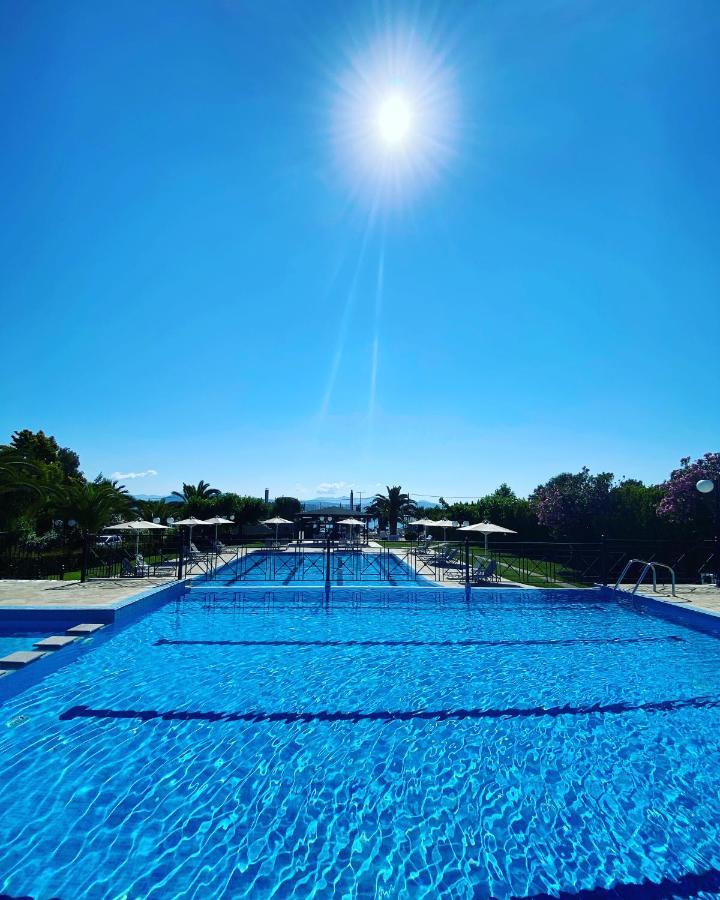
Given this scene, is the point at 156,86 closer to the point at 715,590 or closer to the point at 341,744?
the point at 341,744

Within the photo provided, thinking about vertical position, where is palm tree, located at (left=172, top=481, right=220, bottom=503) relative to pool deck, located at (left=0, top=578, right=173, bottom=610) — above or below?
above

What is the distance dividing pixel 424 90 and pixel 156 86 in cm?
526

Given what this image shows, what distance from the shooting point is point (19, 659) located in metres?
7.00

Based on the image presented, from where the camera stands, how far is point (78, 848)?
11.6 ft

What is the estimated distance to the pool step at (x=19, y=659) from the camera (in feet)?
22.6

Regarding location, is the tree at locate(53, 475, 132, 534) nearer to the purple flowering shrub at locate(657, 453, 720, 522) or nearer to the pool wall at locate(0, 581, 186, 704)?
the pool wall at locate(0, 581, 186, 704)

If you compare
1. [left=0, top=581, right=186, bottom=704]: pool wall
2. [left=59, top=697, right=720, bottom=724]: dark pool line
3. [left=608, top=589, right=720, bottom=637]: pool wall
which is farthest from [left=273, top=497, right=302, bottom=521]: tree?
[left=59, top=697, right=720, bottom=724]: dark pool line

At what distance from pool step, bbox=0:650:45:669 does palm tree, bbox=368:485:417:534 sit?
34515mm

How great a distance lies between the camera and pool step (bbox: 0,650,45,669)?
6887mm

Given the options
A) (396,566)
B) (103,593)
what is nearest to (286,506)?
(396,566)

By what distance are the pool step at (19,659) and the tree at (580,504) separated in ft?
53.0

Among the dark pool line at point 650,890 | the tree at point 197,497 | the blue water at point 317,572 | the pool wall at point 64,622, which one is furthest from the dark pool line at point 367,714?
the tree at point 197,497

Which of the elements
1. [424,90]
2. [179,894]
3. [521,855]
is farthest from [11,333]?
[521,855]

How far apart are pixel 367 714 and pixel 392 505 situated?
37.3 m
